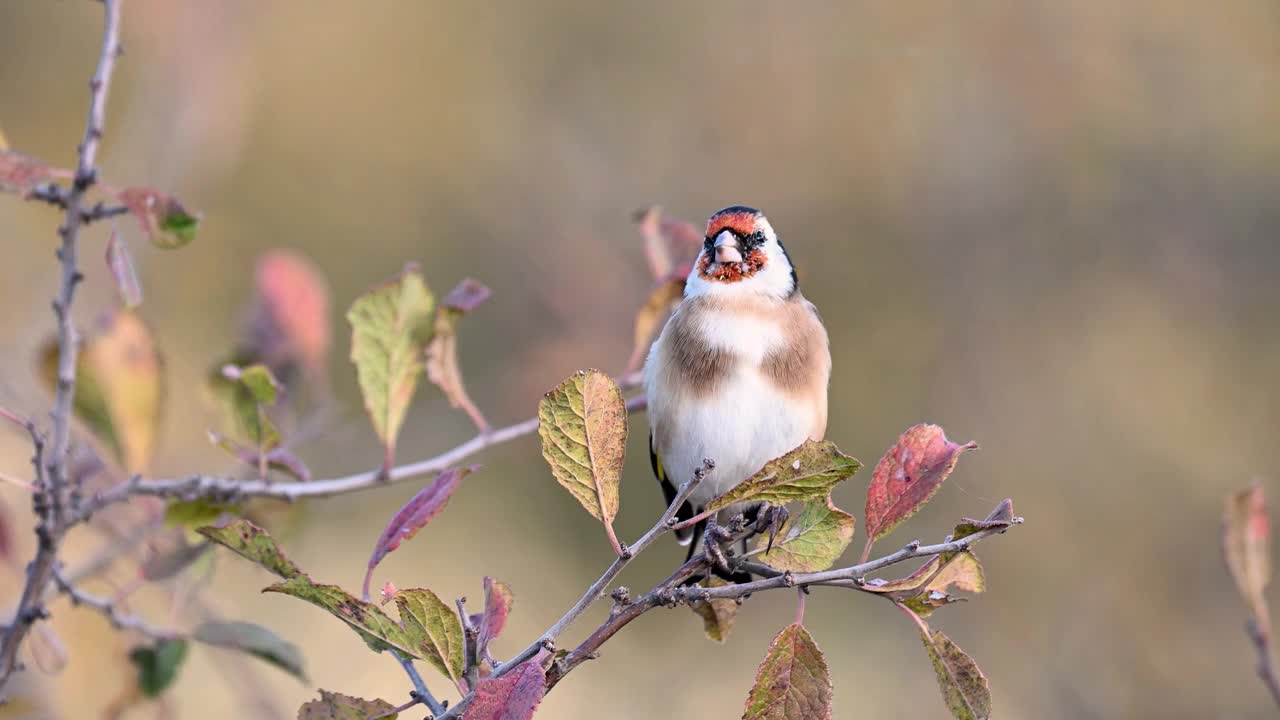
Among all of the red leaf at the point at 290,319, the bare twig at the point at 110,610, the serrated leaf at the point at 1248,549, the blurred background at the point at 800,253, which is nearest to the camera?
the bare twig at the point at 110,610

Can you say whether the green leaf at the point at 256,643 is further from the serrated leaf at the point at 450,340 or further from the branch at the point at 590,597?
the branch at the point at 590,597

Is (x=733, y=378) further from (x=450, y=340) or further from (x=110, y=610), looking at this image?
(x=110, y=610)

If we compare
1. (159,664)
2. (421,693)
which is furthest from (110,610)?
(421,693)

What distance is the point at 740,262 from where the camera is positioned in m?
2.92

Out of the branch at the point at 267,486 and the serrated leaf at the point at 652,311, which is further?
the serrated leaf at the point at 652,311

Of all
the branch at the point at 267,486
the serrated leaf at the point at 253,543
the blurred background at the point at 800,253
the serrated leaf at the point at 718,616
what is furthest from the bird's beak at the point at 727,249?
the serrated leaf at the point at 253,543

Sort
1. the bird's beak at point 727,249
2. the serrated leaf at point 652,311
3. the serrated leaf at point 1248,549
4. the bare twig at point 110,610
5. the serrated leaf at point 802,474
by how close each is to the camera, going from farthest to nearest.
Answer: the bird's beak at point 727,249 < the serrated leaf at point 652,311 < the serrated leaf at point 1248,549 < the bare twig at point 110,610 < the serrated leaf at point 802,474

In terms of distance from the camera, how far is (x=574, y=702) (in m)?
5.05

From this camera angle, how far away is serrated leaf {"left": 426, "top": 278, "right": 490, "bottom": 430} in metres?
2.07

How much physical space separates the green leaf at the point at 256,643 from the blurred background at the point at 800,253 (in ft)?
5.90

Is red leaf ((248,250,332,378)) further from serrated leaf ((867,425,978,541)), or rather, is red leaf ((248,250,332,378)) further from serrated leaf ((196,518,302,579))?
serrated leaf ((867,425,978,541))

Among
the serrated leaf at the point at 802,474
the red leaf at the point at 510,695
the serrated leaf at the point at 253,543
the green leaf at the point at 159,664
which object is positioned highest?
the serrated leaf at the point at 802,474

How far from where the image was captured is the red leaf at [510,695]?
1262 mm

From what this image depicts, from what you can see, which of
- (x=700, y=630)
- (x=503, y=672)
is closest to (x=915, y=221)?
(x=700, y=630)
